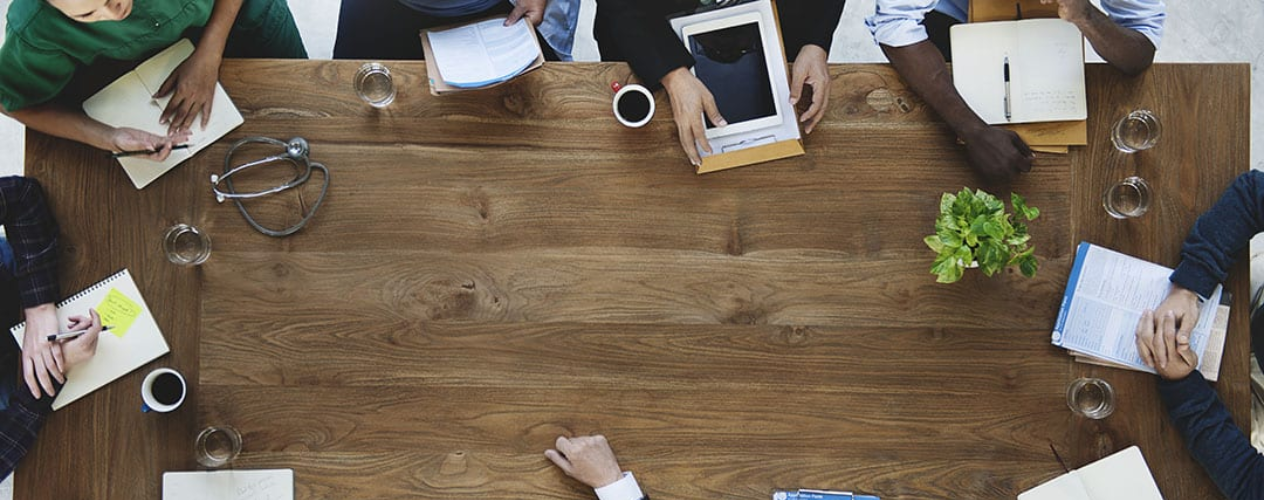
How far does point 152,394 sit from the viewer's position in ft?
5.52

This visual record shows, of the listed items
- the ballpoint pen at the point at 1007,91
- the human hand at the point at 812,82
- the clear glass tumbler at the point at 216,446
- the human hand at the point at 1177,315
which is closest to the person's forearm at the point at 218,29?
the clear glass tumbler at the point at 216,446

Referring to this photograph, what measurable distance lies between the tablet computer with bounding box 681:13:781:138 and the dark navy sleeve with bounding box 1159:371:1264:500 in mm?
957

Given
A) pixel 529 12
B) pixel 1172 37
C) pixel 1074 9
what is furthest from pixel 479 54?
pixel 1172 37

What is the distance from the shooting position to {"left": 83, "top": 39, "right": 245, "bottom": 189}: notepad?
169 centimetres

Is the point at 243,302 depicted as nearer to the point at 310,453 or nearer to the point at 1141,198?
the point at 310,453

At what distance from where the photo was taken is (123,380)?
1.72 metres

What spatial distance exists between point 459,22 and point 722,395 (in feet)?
3.03

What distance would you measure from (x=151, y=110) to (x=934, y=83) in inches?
60.6

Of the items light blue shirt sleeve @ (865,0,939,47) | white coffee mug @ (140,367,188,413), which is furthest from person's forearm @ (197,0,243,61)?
light blue shirt sleeve @ (865,0,939,47)

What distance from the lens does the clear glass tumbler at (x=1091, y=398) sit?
173 centimetres

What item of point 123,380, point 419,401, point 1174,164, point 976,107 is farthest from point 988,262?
point 123,380

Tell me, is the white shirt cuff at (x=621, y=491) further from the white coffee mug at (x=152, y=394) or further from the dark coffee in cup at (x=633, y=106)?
the white coffee mug at (x=152, y=394)

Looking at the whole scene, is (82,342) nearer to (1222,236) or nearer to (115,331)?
(115,331)

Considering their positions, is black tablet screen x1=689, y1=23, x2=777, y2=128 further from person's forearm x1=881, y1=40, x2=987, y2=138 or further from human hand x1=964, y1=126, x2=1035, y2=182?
human hand x1=964, y1=126, x2=1035, y2=182
